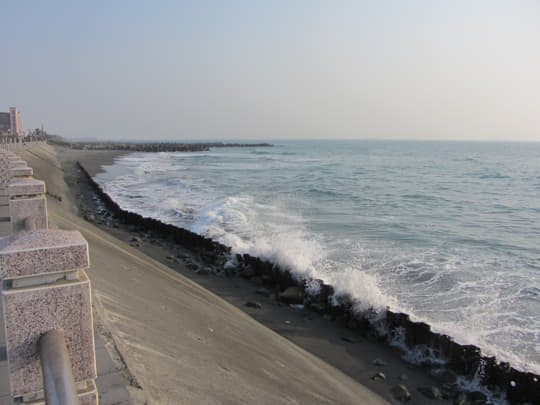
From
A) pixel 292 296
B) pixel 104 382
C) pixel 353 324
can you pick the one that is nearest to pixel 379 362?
pixel 353 324

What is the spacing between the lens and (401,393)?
6340mm

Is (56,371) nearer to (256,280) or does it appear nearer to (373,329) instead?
(373,329)

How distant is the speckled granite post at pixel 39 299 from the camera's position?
1.64m

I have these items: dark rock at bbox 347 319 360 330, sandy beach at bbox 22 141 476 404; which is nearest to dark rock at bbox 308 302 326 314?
sandy beach at bbox 22 141 476 404

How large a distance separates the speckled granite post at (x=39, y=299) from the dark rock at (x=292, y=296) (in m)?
8.22

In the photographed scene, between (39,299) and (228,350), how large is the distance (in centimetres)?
394

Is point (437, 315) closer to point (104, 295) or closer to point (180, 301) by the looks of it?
point (180, 301)

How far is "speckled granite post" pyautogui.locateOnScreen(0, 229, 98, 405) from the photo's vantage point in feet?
5.39

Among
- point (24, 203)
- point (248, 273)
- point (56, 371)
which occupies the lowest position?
point (248, 273)

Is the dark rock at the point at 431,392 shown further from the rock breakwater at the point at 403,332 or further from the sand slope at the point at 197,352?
the sand slope at the point at 197,352

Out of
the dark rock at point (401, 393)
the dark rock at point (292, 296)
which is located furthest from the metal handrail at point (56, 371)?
the dark rock at point (292, 296)

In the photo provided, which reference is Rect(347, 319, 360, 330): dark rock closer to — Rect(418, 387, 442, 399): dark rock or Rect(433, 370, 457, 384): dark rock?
Rect(433, 370, 457, 384): dark rock

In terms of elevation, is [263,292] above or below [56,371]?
below

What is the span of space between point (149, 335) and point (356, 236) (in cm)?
1233
